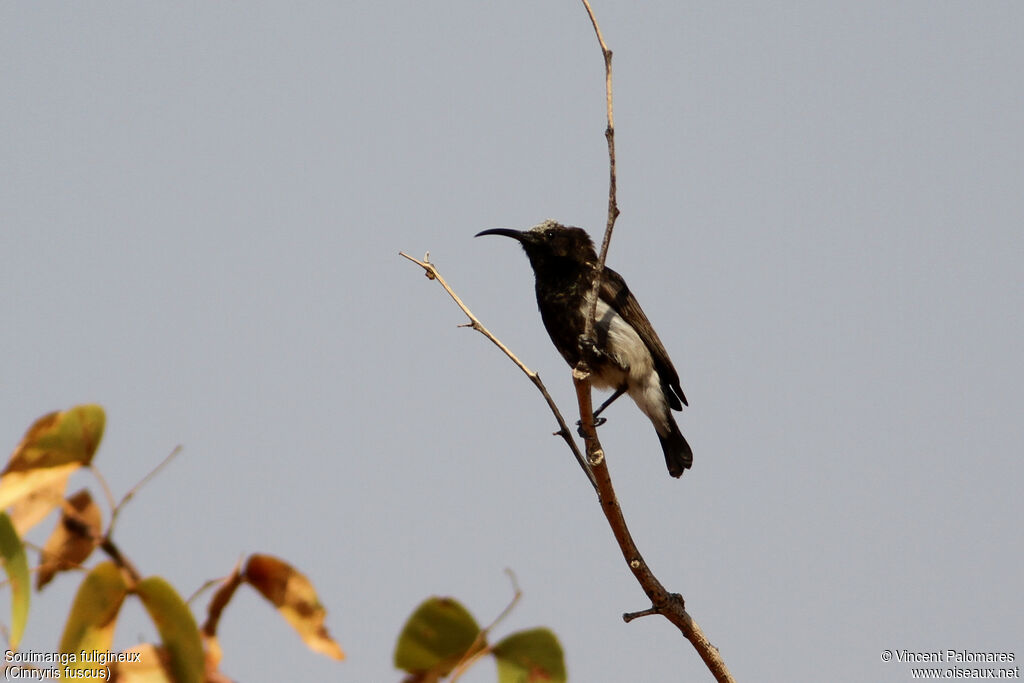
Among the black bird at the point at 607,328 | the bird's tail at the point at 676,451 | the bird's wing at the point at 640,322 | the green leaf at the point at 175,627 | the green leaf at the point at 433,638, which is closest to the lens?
the green leaf at the point at 175,627

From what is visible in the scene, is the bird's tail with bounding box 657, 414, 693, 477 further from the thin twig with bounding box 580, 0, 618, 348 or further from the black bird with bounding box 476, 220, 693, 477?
the thin twig with bounding box 580, 0, 618, 348

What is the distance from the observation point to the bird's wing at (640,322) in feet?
21.9

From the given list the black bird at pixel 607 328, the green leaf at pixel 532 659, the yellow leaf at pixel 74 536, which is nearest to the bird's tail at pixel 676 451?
the black bird at pixel 607 328

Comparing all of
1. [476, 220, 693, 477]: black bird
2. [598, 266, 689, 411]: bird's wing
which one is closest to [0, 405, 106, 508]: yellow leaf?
[476, 220, 693, 477]: black bird

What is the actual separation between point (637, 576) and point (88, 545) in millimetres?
2769

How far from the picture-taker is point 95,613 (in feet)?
2.69

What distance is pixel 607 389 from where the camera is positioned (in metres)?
6.79

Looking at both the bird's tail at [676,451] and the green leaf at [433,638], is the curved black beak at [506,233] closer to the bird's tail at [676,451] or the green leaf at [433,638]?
the bird's tail at [676,451]

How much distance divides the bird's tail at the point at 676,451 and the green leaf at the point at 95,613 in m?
6.24

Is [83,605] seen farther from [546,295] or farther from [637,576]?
[546,295]

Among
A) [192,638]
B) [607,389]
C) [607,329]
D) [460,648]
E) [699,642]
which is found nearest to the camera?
[192,638]

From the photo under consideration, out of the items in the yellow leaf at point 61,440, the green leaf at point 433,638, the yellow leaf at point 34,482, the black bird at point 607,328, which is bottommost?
the green leaf at point 433,638

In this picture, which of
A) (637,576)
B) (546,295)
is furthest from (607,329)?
(637,576)

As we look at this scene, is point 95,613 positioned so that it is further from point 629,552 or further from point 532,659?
point 629,552
